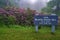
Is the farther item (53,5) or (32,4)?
(32,4)

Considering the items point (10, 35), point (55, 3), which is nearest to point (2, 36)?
point (10, 35)

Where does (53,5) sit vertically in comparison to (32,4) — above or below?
below

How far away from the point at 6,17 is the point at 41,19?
288cm

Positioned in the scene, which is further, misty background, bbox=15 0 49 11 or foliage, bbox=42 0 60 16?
misty background, bbox=15 0 49 11

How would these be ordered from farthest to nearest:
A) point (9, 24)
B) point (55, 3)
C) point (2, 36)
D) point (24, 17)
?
point (55, 3) → point (24, 17) → point (9, 24) → point (2, 36)

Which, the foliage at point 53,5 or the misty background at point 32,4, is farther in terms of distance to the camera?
the misty background at point 32,4

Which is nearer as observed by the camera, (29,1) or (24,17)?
(24,17)

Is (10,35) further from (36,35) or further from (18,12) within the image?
(18,12)

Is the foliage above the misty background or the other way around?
the other way around

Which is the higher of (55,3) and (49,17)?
(55,3)

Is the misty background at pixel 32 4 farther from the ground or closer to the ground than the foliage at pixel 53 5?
farther from the ground

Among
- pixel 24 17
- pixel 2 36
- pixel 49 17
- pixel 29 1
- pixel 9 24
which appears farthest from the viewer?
pixel 29 1

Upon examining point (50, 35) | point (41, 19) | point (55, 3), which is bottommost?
point (50, 35)

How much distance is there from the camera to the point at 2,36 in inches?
372
